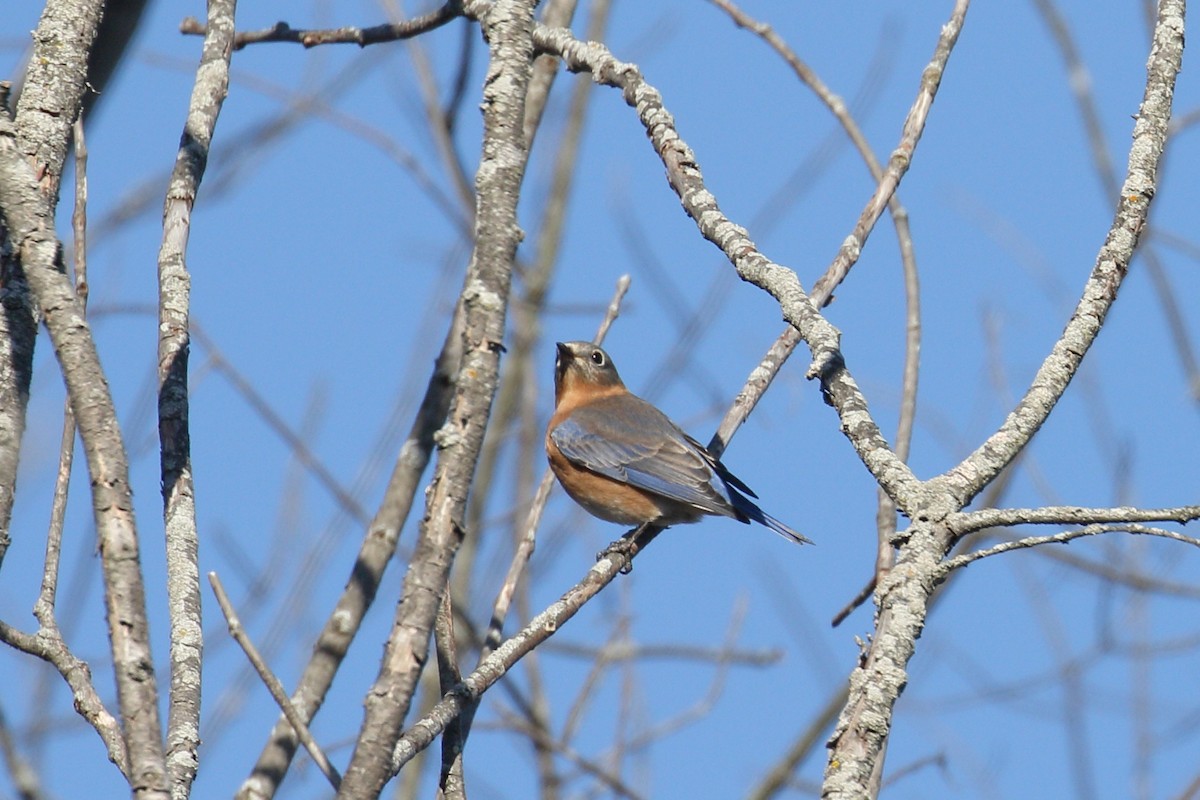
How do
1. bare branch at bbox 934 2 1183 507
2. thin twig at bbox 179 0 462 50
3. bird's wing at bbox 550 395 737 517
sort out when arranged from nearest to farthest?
bare branch at bbox 934 2 1183 507, thin twig at bbox 179 0 462 50, bird's wing at bbox 550 395 737 517

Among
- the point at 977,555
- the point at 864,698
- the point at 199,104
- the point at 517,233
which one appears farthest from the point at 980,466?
the point at 199,104

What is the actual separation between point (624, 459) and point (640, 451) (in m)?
0.11

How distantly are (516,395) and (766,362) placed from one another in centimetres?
502

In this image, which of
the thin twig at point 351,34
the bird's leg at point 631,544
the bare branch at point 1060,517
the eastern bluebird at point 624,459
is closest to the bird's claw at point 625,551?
the bird's leg at point 631,544

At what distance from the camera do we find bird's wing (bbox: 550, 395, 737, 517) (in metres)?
6.59

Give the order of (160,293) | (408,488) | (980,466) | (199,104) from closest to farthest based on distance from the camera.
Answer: (980,466) < (160,293) < (199,104) < (408,488)

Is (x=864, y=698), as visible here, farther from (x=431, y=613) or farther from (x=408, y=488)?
(x=408, y=488)

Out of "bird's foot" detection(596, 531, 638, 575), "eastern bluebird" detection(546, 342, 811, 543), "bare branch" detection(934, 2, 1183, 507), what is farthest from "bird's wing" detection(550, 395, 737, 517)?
"bare branch" detection(934, 2, 1183, 507)

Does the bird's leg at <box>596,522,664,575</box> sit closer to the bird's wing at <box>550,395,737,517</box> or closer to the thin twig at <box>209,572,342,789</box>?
the bird's wing at <box>550,395,737,517</box>

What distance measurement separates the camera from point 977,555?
99.7 inches

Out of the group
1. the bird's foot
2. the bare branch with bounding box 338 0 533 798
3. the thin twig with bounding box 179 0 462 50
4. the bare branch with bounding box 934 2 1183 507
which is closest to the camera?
the bare branch with bounding box 338 0 533 798

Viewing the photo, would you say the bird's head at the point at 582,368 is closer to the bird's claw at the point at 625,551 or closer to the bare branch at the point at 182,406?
the bird's claw at the point at 625,551

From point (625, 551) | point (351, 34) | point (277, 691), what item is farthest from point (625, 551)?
point (277, 691)

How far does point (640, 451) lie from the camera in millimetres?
7262
